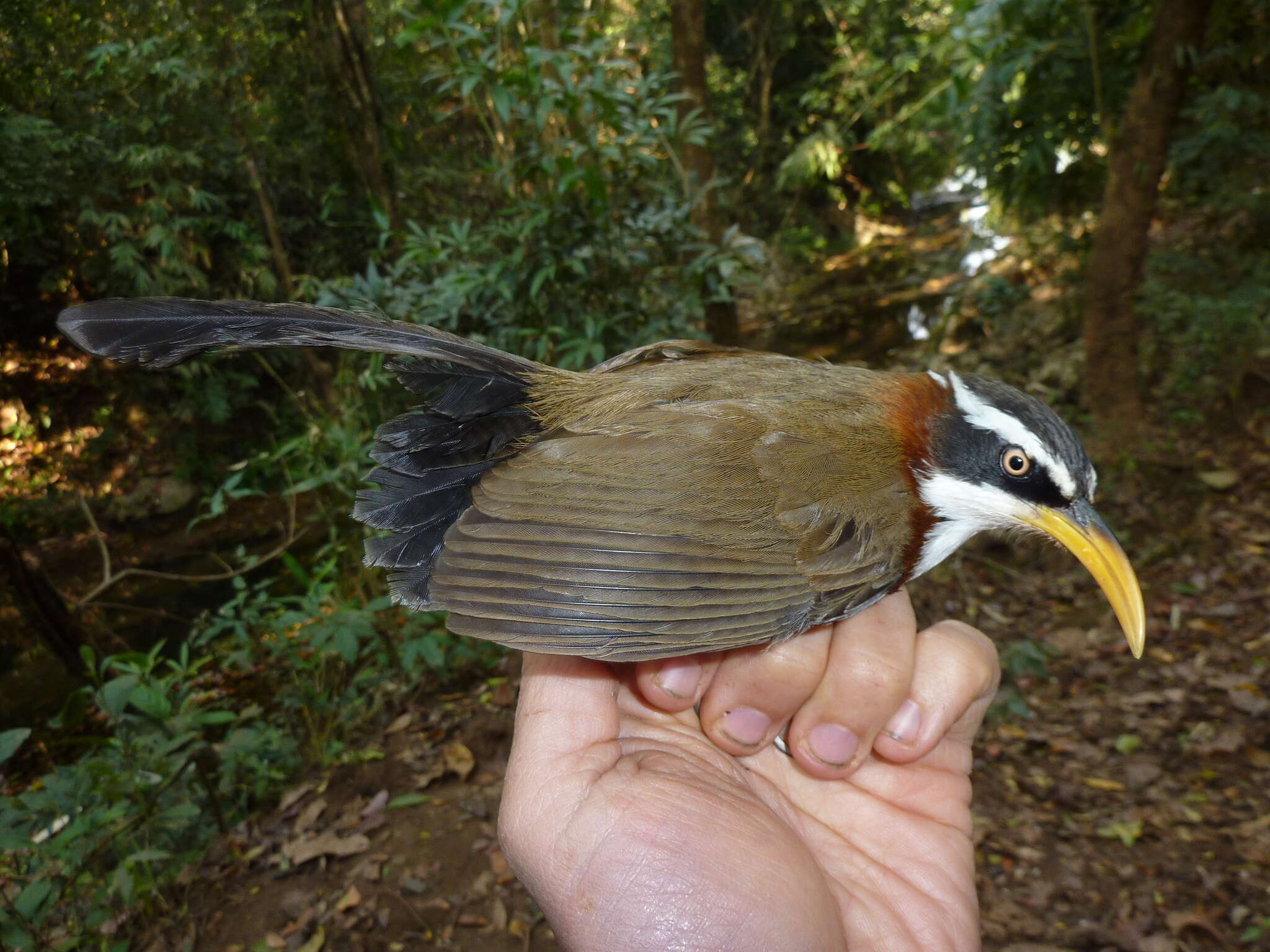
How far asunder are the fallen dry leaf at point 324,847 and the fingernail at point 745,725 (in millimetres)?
1843

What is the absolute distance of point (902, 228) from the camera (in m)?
15.5

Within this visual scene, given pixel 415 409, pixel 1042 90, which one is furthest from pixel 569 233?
pixel 1042 90

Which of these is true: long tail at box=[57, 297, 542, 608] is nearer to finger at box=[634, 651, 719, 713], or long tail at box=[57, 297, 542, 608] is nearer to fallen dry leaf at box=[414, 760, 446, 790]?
finger at box=[634, 651, 719, 713]

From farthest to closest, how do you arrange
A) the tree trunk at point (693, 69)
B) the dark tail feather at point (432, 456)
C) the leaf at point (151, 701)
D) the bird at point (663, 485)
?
the tree trunk at point (693, 69)
the leaf at point (151, 701)
the dark tail feather at point (432, 456)
the bird at point (663, 485)

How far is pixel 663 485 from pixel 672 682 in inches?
19.9

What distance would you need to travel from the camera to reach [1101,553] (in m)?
1.82

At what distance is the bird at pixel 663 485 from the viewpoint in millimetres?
1556

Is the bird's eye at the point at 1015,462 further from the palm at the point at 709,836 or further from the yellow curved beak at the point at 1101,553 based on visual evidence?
the palm at the point at 709,836

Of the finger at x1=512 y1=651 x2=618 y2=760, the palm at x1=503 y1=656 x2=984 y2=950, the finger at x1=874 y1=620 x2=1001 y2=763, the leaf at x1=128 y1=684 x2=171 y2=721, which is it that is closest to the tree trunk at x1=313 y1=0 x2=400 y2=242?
the leaf at x1=128 y1=684 x2=171 y2=721

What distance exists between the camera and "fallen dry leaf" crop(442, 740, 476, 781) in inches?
133

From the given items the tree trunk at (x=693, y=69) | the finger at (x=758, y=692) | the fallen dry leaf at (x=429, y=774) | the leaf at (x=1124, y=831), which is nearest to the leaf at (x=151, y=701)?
the fallen dry leaf at (x=429, y=774)

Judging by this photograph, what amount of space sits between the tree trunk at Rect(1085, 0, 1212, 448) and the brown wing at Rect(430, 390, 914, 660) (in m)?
4.46

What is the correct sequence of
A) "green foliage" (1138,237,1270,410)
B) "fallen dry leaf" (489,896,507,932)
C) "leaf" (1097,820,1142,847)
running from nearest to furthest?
1. "fallen dry leaf" (489,896,507,932)
2. "leaf" (1097,820,1142,847)
3. "green foliage" (1138,237,1270,410)

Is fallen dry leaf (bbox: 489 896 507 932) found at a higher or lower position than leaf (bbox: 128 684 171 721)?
lower
